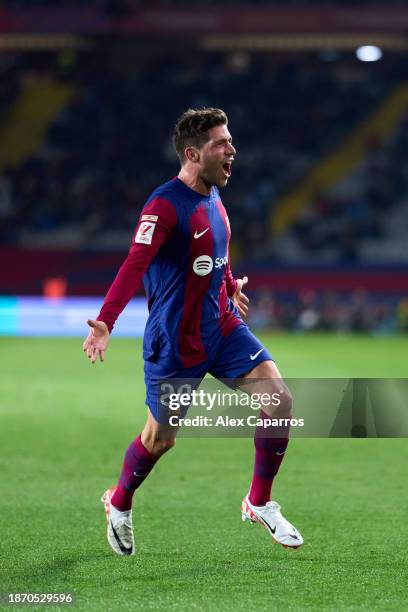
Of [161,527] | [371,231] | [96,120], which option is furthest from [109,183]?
[161,527]

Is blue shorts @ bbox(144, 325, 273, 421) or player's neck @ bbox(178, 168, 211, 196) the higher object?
player's neck @ bbox(178, 168, 211, 196)

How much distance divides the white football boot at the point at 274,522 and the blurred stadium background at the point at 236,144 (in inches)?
785

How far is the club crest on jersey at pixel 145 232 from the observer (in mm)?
5277

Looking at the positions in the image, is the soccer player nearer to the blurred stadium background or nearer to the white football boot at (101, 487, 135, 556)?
the white football boot at (101, 487, 135, 556)

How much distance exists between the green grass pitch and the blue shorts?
83 cm

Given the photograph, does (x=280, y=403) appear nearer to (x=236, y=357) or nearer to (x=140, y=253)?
(x=236, y=357)

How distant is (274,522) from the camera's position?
556cm

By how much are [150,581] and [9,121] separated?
106 ft

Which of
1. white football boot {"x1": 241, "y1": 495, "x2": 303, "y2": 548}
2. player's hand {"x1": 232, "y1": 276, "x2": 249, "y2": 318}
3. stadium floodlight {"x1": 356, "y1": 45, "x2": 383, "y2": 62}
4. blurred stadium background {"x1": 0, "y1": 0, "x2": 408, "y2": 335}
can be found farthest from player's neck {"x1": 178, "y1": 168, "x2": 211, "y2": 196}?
stadium floodlight {"x1": 356, "y1": 45, "x2": 383, "y2": 62}

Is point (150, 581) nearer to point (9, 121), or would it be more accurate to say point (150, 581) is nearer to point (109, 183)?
point (109, 183)

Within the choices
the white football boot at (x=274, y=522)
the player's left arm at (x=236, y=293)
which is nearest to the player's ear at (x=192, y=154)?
the player's left arm at (x=236, y=293)

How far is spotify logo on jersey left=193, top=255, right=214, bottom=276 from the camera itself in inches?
216

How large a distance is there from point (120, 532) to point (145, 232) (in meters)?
1.50

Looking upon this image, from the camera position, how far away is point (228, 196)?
3316 cm
